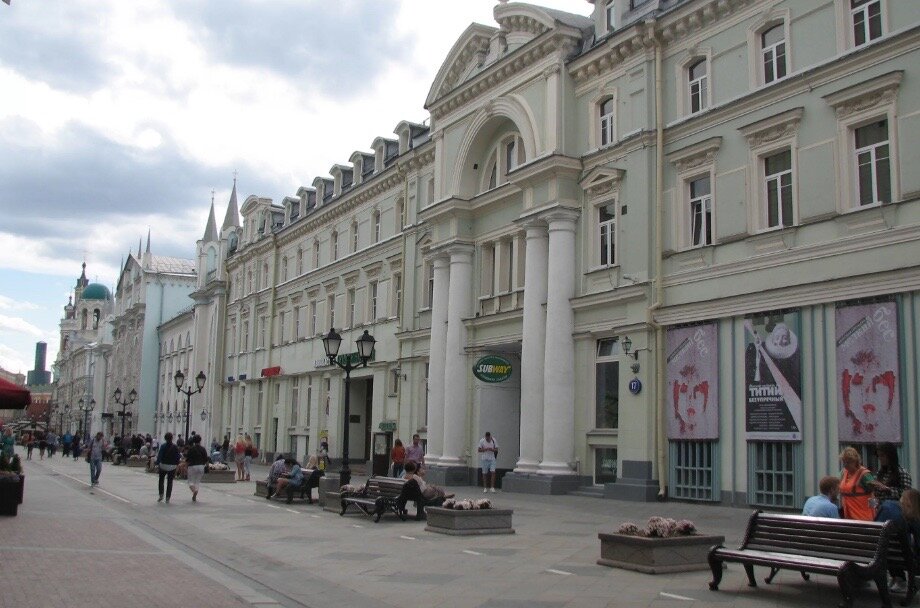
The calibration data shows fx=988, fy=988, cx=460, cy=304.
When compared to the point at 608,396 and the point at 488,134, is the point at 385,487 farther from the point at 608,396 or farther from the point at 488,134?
the point at 488,134

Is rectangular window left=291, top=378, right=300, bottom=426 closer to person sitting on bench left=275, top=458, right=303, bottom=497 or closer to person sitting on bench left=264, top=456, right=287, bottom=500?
person sitting on bench left=264, top=456, right=287, bottom=500

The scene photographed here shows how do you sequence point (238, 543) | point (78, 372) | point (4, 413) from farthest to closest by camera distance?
point (4, 413)
point (78, 372)
point (238, 543)

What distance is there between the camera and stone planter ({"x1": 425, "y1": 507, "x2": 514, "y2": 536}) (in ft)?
53.2

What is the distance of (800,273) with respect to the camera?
20.4 meters

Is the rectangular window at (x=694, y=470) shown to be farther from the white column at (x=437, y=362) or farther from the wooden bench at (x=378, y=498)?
the white column at (x=437, y=362)

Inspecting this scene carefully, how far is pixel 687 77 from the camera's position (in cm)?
2433

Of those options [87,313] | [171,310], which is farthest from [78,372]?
[171,310]

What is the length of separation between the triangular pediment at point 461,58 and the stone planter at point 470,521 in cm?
1871

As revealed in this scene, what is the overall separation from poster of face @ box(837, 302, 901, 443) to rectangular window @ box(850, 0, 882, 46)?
541 cm

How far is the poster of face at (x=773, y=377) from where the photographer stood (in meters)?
20.3

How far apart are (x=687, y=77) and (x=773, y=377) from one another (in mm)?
8005

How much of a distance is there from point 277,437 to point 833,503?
41.4 metres

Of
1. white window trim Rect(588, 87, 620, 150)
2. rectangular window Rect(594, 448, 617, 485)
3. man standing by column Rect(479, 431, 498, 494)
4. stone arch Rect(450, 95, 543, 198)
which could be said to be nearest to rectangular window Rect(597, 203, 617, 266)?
white window trim Rect(588, 87, 620, 150)

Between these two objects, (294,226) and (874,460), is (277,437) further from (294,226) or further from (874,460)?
(874,460)
